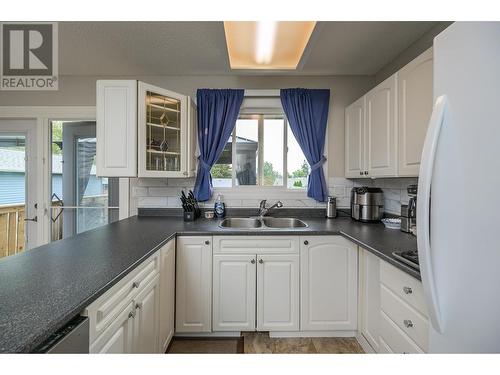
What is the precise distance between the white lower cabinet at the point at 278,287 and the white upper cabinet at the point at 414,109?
1.05 metres

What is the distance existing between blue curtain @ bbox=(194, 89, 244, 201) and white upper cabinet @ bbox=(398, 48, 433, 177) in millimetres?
1508

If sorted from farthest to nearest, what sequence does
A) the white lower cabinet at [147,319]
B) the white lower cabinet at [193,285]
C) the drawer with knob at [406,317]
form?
1. the white lower cabinet at [193,285]
2. the white lower cabinet at [147,319]
3. the drawer with knob at [406,317]

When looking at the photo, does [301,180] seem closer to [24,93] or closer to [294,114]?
[294,114]

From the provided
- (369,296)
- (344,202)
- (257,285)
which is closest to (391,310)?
(369,296)

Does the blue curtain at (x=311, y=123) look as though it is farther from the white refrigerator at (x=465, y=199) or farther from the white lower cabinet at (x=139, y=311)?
the white refrigerator at (x=465, y=199)

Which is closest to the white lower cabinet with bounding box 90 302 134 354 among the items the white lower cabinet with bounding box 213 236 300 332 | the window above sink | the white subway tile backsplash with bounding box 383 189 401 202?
the white lower cabinet with bounding box 213 236 300 332

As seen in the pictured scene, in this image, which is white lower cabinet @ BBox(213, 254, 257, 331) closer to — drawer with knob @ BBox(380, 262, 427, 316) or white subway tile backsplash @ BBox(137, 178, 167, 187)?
→ drawer with knob @ BBox(380, 262, 427, 316)

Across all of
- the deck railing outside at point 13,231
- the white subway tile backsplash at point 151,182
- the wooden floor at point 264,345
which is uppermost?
the white subway tile backsplash at point 151,182

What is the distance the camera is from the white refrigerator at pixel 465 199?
744 mm

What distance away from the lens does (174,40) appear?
2.09 meters

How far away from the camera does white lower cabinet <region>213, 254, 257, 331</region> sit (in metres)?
1.99

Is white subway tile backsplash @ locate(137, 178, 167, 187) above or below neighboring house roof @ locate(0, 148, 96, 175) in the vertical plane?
below

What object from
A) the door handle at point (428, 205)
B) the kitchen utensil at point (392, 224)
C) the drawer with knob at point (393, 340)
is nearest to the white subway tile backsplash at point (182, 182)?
the kitchen utensil at point (392, 224)
